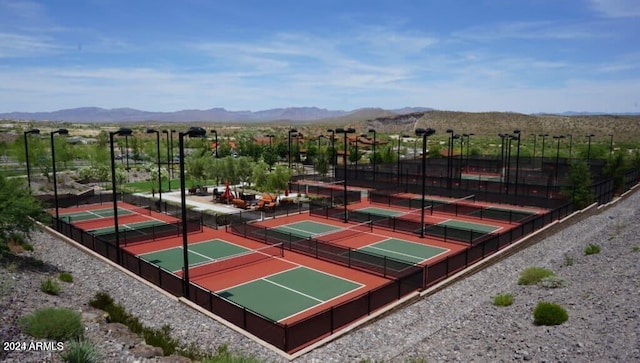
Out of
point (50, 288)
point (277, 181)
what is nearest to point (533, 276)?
point (50, 288)

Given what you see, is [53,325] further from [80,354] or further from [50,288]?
[50,288]

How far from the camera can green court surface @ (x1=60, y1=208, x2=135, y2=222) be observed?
33.1m

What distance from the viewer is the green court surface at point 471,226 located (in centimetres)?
2920

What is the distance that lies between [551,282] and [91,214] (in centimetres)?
3021

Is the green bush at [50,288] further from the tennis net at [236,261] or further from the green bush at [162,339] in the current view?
the tennis net at [236,261]

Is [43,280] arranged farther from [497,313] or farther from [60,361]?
[497,313]

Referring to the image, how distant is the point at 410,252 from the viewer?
24.7 metres

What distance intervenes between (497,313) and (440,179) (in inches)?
1099

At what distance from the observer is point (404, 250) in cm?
2503

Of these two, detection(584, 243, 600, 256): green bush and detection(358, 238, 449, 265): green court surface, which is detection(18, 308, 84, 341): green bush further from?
detection(584, 243, 600, 256): green bush

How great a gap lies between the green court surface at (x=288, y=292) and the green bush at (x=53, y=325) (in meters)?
6.27

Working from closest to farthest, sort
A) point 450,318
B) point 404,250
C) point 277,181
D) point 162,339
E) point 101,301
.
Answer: point 162,339 < point 101,301 < point 450,318 < point 404,250 < point 277,181

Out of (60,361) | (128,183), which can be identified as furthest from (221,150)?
(60,361)

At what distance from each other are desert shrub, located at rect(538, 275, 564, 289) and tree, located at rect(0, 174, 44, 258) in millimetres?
20434
